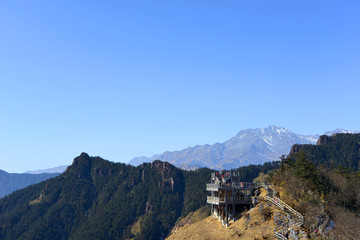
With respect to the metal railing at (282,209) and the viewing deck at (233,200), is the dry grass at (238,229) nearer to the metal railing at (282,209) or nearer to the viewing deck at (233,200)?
the metal railing at (282,209)

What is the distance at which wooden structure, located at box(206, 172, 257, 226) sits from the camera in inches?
2918

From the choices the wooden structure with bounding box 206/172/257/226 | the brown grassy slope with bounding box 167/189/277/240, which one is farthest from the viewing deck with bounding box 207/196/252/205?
the brown grassy slope with bounding box 167/189/277/240

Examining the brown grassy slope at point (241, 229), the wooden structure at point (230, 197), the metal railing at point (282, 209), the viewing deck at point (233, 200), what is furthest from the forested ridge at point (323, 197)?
the wooden structure at point (230, 197)

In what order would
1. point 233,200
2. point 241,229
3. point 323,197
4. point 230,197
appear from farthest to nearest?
point 230,197, point 233,200, point 323,197, point 241,229

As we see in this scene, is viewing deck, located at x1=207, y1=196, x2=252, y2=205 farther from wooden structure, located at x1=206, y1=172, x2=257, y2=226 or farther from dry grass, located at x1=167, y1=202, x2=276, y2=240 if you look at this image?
dry grass, located at x1=167, y1=202, x2=276, y2=240

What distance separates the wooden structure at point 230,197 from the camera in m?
74.1

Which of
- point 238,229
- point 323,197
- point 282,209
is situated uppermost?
point 323,197

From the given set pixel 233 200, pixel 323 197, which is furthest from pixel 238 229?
pixel 323 197

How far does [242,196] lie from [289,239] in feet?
66.6

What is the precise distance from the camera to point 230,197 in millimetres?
74875

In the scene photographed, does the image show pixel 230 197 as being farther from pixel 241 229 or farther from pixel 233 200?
pixel 241 229

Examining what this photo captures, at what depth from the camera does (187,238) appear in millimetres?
78250

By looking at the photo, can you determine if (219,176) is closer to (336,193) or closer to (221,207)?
(221,207)

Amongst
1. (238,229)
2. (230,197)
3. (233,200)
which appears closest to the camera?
(238,229)
